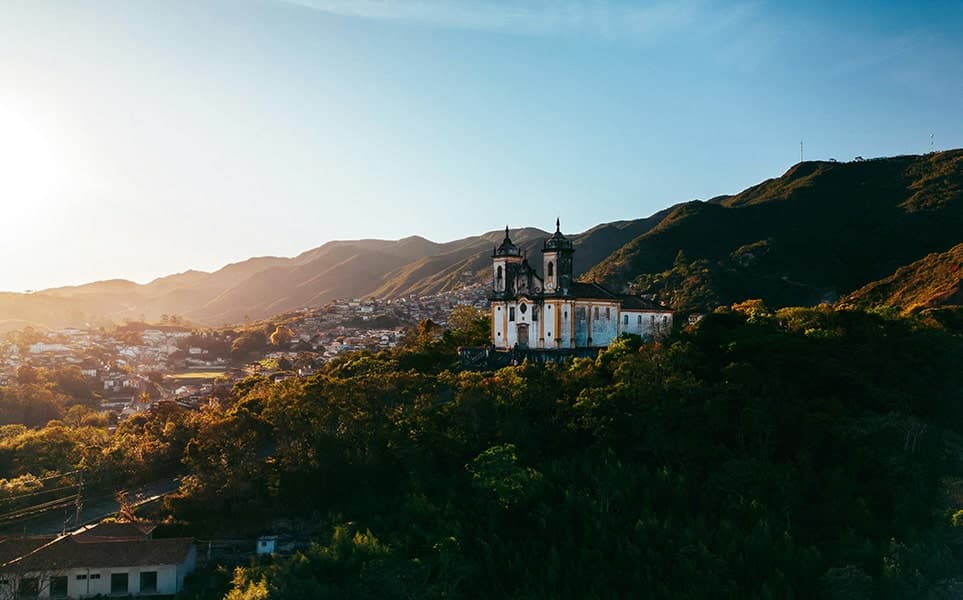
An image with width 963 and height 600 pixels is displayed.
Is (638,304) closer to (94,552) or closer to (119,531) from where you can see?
(119,531)

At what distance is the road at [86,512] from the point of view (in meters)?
30.5

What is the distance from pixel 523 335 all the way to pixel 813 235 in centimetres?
5009

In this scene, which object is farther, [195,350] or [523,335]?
[195,350]

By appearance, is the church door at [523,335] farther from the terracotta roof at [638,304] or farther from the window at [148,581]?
the window at [148,581]

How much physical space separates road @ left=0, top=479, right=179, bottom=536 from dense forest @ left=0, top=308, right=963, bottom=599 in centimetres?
108

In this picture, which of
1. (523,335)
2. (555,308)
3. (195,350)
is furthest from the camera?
(195,350)

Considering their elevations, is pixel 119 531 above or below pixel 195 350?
below

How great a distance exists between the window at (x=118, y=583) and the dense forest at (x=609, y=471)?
94.8 inches

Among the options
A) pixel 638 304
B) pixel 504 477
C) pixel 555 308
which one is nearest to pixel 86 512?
pixel 504 477

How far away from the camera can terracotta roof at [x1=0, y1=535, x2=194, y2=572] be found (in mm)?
25906

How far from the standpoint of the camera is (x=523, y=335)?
4281 centimetres

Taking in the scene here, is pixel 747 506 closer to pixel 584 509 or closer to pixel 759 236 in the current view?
pixel 584 509

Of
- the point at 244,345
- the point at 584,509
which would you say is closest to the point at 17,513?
the point at 584,509

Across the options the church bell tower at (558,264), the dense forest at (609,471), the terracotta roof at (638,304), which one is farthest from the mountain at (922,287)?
the church bell tower at (558,264)
